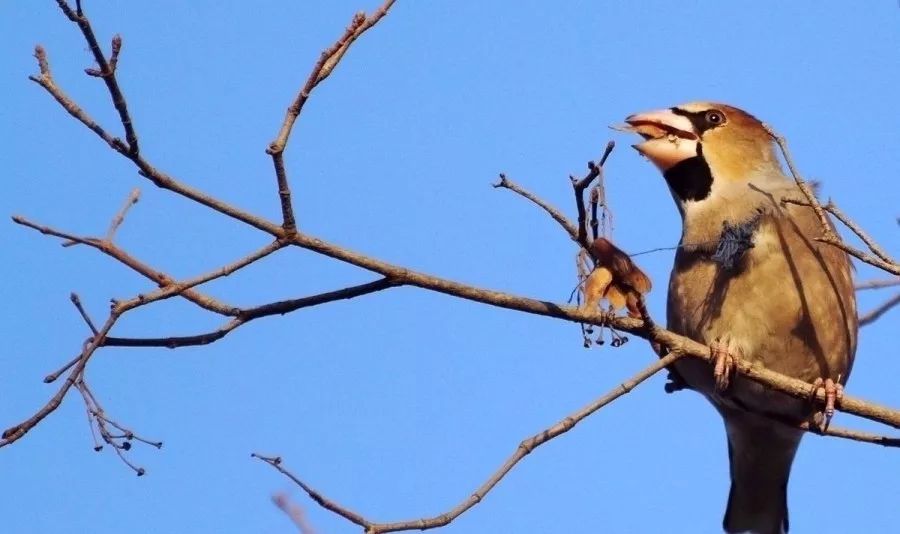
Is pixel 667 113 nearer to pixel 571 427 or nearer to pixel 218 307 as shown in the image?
pixel 571 427

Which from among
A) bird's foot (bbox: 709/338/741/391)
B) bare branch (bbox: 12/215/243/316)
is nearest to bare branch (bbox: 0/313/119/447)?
bare branch (bbox: 12/215/243/316)

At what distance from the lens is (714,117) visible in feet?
23.5

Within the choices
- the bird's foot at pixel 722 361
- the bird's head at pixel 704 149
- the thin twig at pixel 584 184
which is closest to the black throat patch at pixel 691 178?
the bird's head at pixel 704 149

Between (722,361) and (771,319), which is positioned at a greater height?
(771,319)

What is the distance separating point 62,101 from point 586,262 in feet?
7.15

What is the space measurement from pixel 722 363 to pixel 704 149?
1.57 metres

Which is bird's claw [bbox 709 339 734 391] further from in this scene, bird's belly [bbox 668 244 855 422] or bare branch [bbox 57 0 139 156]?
bare branch [bbox 57 0 139 156]

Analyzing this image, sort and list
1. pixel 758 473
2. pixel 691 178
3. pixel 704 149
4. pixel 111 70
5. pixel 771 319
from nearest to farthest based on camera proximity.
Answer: pixel 111 70 < pixel 771 319 < pixel 691 178 < pixel 704 149 < pixel 758 473

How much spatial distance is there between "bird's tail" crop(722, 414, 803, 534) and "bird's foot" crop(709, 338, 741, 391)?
2.89ft

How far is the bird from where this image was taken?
6.39 m

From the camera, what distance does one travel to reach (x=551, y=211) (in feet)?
17.7

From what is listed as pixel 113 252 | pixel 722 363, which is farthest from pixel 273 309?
pixel 722 363

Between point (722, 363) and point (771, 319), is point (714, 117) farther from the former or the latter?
point (722, 363)

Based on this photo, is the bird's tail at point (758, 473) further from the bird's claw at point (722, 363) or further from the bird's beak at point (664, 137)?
the bird's beak at point (664, 137)
